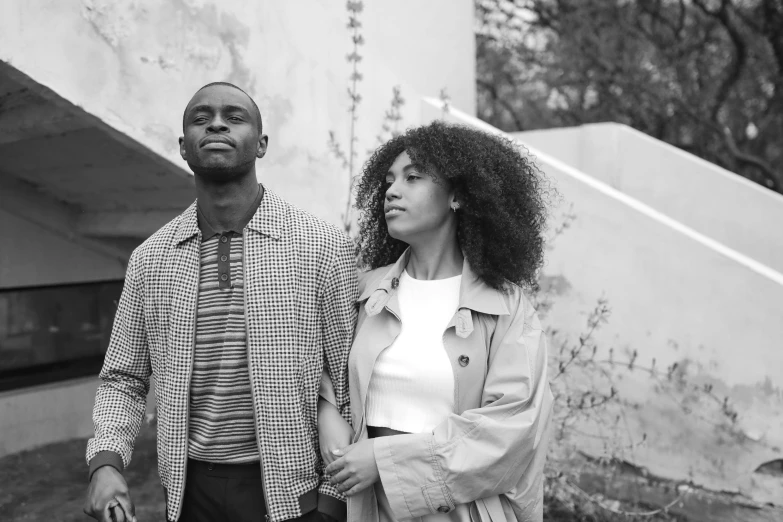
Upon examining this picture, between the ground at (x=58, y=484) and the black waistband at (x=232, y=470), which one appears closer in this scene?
the black waistband at (x=232, y=470)

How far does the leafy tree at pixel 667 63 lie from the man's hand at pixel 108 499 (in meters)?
8.70

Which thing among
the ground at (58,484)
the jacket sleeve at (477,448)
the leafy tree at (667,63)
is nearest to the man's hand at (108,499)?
the jacket sleeve at (477,448)

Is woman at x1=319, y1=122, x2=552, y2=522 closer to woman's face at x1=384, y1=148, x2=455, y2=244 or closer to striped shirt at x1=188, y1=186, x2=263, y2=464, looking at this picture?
woman's face at x1=384, y1=148, x2=455, y2=244

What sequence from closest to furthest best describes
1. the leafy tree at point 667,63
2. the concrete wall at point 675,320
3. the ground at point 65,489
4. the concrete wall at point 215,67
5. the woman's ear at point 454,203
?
the woman's ear at point 454,203, the concrete wall at point 215,67, the concrete wall at point 675,320, the ground at point 65,489, the leafy tree at point 667,63

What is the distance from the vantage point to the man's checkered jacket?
1.90 m

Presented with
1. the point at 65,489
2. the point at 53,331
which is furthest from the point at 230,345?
the point at 53,331

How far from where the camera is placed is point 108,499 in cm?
174

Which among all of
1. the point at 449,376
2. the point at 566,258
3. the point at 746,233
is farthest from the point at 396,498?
the point at 746,233

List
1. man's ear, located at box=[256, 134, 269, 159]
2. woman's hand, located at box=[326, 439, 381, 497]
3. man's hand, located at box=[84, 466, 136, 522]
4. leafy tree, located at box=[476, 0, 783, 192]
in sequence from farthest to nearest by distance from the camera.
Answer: leafy tree, located at box=[476, 0, 783, 192] → man's ear, located at box=[256, 134, 269, 159] → woman's hand, located at box=[326, 439, 381, 497] → man's hand, located at box=[84, 466, 136, 522]

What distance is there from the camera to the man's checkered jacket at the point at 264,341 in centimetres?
190

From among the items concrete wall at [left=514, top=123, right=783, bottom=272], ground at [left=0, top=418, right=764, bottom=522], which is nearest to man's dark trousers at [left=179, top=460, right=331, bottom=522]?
ground at [left=0, top=418, right=764, bottom=522]

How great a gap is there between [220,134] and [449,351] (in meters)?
0.91

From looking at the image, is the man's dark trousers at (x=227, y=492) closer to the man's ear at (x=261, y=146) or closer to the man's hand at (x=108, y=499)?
the man's hand at (x=108, y=499)

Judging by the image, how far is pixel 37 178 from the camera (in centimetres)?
386
